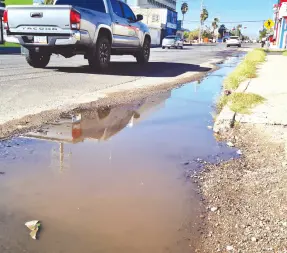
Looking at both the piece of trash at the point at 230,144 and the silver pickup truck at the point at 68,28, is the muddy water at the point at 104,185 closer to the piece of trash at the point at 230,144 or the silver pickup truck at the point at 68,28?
the piece of trash at the point at 230,144

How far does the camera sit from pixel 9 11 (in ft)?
28.4

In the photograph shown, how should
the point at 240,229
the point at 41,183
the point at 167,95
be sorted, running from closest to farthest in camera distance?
the point at 240,229 < the point at 41,183 < the point at 167,95

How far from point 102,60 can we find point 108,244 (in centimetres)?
802

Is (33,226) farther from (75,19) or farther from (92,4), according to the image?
(92,4)

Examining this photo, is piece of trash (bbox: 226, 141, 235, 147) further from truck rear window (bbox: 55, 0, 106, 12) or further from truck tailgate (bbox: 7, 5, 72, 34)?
truck rear window (bbox: 55, 0, 106, 12)

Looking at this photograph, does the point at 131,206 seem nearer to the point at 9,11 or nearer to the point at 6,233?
the point at 6,233

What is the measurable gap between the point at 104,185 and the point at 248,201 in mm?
1127

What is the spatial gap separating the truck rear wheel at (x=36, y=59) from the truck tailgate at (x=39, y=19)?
1373 mm

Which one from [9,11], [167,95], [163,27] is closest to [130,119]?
[167,95]

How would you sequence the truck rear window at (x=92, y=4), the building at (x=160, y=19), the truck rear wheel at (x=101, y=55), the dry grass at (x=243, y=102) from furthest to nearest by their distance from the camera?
the building at (x=160, y=19) < the truck rear window at (x=92, y=4) < the truck rear wheel at (x=101, y=55) < the dry grass at (x=243, y=102)

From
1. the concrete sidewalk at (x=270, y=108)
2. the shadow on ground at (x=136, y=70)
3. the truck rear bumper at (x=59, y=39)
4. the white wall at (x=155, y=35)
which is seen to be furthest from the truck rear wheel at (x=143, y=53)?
the white wall at (x=155, y=35)

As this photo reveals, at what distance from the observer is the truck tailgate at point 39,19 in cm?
823

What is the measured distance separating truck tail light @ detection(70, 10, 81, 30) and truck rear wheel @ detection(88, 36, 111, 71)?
95 centimetres

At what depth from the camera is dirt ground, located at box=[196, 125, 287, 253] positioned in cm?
201
